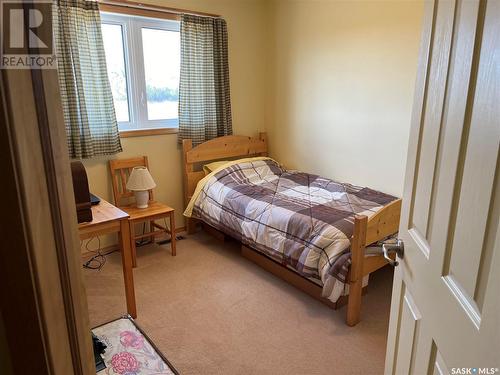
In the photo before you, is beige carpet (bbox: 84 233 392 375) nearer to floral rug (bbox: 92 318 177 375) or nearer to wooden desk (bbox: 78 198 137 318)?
wooden desk (bbox: 78 198 137 318)

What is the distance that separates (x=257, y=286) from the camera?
279 cm

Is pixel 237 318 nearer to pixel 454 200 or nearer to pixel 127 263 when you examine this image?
pixel 127 263

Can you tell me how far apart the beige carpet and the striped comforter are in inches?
10.3

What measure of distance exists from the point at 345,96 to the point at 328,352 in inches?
92.2

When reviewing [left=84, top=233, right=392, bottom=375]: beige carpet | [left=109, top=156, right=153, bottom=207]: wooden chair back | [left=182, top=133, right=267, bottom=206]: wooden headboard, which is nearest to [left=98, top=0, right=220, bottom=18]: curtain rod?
[left=182, top=133, right=267, bottom=206]: wooden headboard

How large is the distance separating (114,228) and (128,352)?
0.76 metres

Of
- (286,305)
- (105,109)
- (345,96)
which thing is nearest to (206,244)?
(286,305)

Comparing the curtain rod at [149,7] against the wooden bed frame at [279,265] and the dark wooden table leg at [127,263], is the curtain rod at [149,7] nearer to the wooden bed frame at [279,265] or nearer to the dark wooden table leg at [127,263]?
the wooden bed frame at [279,265]

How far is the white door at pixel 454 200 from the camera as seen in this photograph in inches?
27.2

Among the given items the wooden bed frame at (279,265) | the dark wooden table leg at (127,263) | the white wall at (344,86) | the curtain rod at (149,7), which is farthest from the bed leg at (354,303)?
the curtain rod at (149,7)

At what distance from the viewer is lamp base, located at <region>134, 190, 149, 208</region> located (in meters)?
3.25

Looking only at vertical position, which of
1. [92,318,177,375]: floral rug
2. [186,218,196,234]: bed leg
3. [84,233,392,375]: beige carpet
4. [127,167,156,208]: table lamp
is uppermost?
[127,167,156,208]: table lamp

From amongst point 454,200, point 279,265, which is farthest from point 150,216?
point 454,200

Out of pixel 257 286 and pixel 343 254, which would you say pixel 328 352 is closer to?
pixel 343 254
